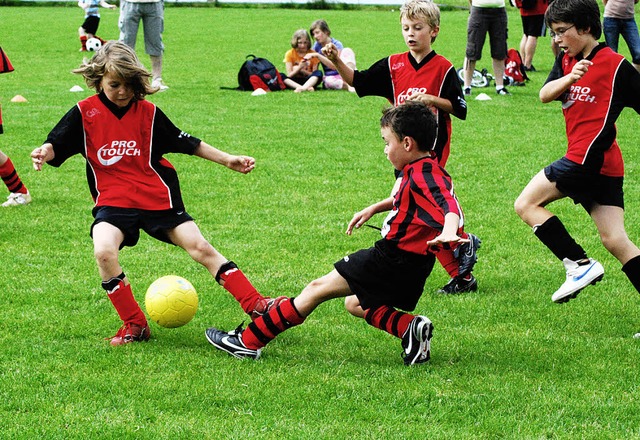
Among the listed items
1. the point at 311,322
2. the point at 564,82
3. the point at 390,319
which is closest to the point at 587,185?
the point at 564,82

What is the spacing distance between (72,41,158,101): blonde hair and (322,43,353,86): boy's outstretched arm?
120cm

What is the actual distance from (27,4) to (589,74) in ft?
101

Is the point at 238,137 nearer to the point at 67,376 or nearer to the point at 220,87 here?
the point at 220,87

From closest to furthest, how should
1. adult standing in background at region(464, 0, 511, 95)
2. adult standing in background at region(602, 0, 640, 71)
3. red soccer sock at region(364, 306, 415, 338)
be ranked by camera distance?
red soccer sock at region(364, 306, 415, 338) < adult standing in background at region(602, 0, 640, 71) < adult standing in background at region(464, 0, 511, 95)

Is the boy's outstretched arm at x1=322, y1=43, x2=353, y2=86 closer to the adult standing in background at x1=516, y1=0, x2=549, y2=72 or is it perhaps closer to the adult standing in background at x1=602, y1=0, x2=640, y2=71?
the adult standing in background at x1=602, y1=0, x2=640, y2=71

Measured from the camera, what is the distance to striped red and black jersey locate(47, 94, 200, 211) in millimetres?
5238

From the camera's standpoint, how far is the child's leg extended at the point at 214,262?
5.26 metres

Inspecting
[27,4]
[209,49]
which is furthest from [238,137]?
[27,4]

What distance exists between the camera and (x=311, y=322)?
5.50 m

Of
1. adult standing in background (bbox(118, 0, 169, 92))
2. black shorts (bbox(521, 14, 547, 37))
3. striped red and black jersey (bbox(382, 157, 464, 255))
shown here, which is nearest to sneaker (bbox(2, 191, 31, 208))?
striped red and black jersey (bbox(382, 157, 464, 255))

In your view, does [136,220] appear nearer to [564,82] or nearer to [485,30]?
[564,82]

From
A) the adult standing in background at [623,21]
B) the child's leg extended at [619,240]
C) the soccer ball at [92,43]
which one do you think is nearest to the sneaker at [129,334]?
the child's leg extended at [619,240]

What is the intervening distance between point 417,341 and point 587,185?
4.70 ft

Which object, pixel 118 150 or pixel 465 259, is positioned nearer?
pixel 118 150
